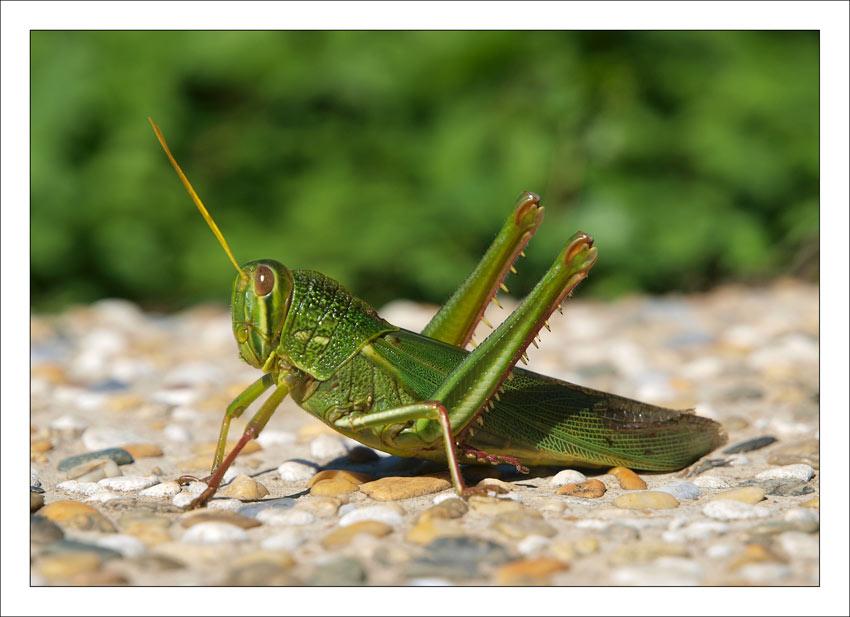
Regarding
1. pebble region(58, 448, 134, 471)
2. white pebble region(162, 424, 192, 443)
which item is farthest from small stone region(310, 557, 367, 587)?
white pebble region(162, 424, 192, 443)

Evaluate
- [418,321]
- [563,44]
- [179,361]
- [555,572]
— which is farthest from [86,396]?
[563,44]

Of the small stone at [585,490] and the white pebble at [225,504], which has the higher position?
the small stone at [585,490]

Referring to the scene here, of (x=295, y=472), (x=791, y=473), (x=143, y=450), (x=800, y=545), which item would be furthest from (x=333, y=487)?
(x=791, y=473)

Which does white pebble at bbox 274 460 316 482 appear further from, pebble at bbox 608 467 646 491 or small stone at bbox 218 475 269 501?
pebble at bbox 608 467 646 491

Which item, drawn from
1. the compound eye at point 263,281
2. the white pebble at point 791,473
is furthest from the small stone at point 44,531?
the white pebble at point 791,473

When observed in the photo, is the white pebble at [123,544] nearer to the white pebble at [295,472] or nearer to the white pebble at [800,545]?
the white pebble at [295,472]

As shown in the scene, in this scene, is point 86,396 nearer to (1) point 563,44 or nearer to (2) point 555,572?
(2) point 555,572

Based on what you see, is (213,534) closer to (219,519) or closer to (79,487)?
(219,519)
